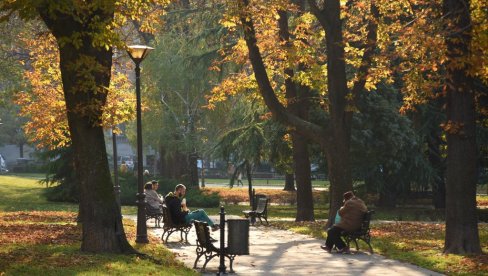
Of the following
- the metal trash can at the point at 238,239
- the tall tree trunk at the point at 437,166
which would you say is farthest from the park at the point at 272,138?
the tall tree trunk at the point at 437,166

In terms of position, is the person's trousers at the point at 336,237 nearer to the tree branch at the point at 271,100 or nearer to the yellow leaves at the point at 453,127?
the yellow leaves at the point at 453,127

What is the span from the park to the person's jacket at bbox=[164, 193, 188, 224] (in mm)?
41

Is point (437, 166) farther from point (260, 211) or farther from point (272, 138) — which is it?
point (260, 211)

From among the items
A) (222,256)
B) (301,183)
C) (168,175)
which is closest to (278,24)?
(301,183)

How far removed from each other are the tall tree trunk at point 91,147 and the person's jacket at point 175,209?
4.48 m

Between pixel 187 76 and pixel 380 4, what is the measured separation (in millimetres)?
27008

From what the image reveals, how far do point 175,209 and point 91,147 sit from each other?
214 inches

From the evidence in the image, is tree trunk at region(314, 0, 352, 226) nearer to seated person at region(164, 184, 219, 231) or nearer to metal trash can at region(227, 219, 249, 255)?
seated person at region(164, 184, 219, 231)

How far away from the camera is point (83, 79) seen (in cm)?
1614

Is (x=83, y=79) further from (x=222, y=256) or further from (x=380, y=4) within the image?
(x=380, y=4)

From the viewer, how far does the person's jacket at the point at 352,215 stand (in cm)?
1905

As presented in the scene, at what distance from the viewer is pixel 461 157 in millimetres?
18016

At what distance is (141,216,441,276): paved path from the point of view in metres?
15.5

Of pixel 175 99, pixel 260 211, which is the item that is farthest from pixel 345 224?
pixel 175 99
